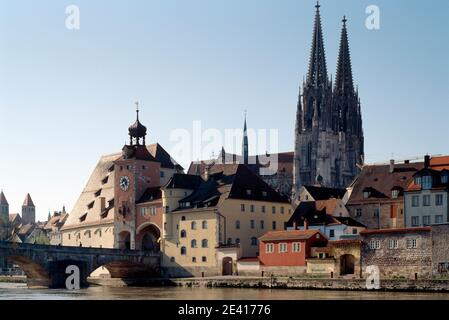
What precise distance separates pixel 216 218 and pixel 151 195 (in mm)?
12107

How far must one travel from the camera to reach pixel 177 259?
89.4m

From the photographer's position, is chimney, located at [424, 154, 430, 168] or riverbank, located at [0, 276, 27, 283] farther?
riverbank, located at [0, 276, 27, 283]

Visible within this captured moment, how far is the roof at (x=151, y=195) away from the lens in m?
94.0

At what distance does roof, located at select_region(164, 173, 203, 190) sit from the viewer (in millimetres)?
90688

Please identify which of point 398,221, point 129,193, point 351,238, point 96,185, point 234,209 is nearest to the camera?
point 351,238

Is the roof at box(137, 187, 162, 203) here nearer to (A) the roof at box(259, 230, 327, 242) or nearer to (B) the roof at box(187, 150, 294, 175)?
(A) the roof at box(259, 230, 327, 242)

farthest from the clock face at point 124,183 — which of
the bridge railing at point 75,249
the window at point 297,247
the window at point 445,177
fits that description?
the window at point 445,177

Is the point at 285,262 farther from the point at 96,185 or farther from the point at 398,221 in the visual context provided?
the point at 96,185

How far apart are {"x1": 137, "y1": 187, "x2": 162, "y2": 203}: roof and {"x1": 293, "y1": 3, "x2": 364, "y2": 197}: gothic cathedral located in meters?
63.4

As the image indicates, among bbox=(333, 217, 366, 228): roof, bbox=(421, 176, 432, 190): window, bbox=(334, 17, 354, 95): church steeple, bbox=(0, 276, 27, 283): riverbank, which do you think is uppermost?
bbox=(334, 17, 354, 95): church steeple

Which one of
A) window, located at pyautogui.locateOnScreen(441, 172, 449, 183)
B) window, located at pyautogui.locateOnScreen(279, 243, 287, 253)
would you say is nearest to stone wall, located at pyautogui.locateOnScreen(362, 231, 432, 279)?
window, located at pyautogui.locateOnScreen(279, 243, 287, 253)

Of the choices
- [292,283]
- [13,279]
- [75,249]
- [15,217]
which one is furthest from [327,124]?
[292,283]
